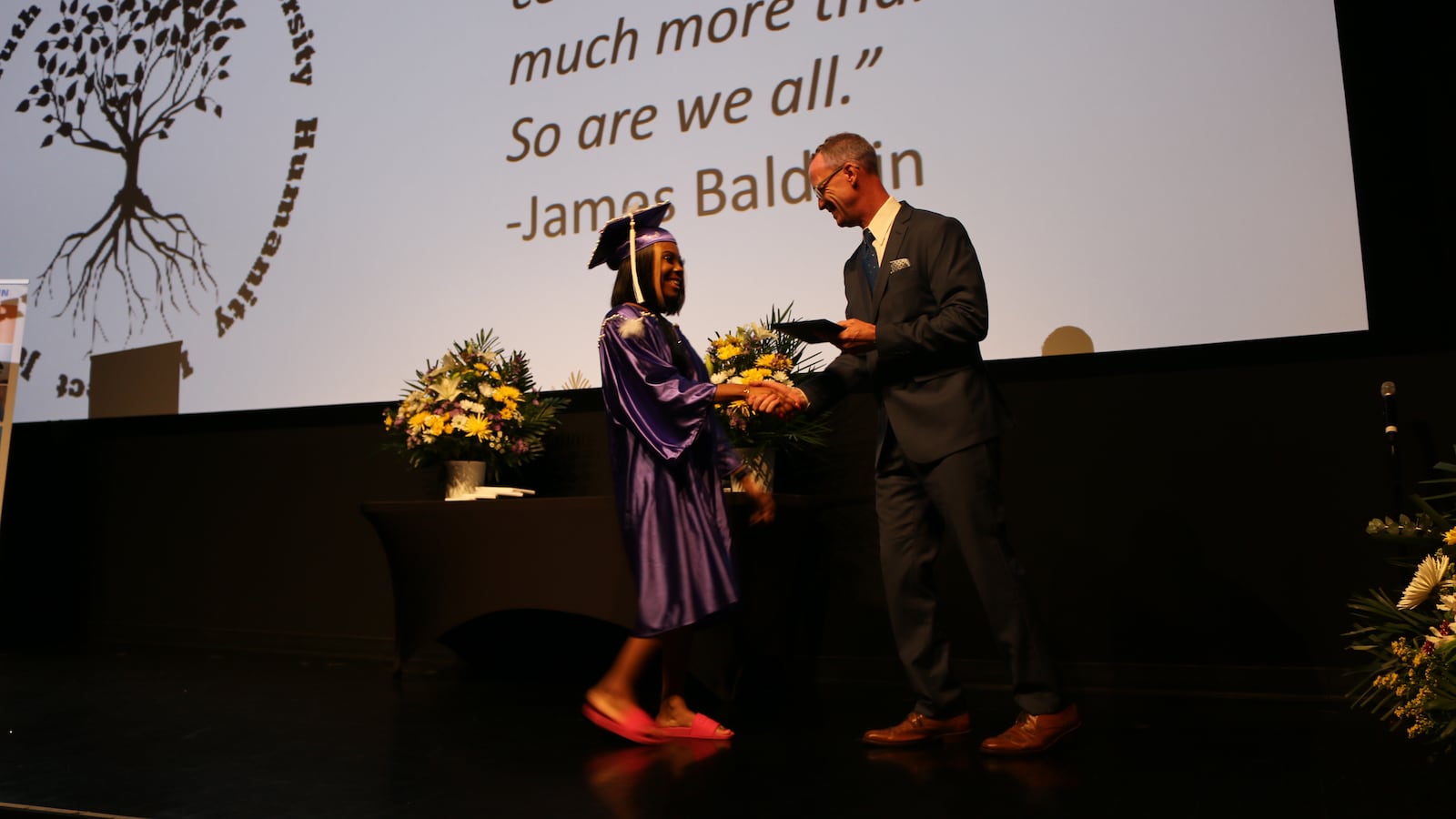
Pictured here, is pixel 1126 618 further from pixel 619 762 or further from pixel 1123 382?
pixel 619 762

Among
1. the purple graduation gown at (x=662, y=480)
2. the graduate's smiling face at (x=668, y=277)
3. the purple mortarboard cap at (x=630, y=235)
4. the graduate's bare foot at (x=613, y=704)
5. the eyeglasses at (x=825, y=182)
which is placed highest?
the eyeglasses at (x=825, y=182)

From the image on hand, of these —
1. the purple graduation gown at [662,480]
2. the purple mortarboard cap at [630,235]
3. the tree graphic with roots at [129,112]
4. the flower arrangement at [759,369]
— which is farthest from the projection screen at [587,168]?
the purple graduation gown at [662,480]

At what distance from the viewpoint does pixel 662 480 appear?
287 cm

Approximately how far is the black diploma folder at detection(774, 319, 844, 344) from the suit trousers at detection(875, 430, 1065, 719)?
34 centimetres

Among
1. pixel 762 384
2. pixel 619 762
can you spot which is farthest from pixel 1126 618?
pixel 619 762

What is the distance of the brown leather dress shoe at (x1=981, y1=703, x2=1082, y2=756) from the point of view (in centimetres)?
252

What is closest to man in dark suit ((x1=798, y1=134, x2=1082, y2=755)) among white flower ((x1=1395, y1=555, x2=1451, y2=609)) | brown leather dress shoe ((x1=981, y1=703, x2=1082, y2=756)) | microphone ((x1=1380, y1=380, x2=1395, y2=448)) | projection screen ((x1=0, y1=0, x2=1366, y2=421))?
brown leather dress shoe ((x1=981, y1=703, x2=1082, y2=756))

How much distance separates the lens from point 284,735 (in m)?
2.92

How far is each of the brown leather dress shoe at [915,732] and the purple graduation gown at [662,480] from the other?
50 centimetres

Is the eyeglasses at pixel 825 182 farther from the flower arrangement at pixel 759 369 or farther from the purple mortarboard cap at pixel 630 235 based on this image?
the flower arrangement at pixel 759 369

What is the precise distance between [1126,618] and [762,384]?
1534 mm

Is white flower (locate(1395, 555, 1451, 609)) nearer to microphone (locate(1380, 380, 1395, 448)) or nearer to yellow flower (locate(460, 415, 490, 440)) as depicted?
Answer: microphone (locate(1380, 380, 1395, 448))

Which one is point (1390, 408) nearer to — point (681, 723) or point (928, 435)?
point (928, 435)

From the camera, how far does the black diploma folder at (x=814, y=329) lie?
2555mm
